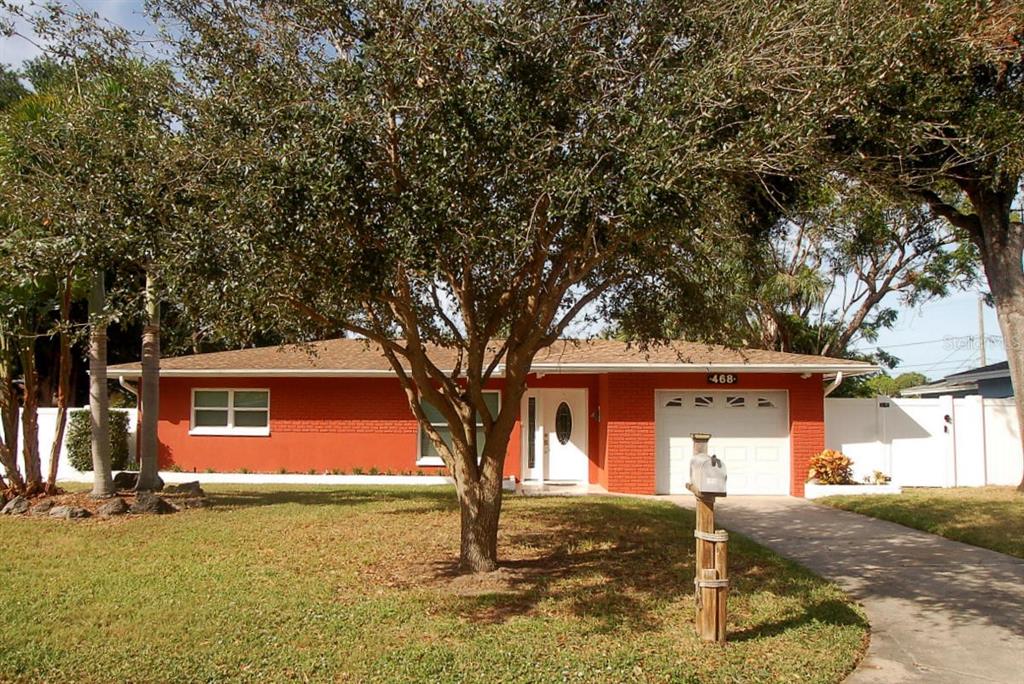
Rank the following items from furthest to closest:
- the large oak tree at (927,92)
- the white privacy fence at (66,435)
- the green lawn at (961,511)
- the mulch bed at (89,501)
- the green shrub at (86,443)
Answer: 1. the white privacy fence at (66,435)
2. the green shrub at (86,443)
3. the mulch bed at (89,501)
4. the green lawn at (961,511)
5. the large oak tree at (927,92)

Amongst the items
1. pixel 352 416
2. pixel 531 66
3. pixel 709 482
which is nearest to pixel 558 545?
pixel 709 482

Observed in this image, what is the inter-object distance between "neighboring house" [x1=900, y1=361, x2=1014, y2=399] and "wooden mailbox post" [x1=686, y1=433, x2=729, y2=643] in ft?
79.1

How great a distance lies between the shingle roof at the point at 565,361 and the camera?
1648 centimetres

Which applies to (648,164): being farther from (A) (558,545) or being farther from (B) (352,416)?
(B) (352,416)

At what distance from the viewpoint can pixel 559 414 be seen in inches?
747

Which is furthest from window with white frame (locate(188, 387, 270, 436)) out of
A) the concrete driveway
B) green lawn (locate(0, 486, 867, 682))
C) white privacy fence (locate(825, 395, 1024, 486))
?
white privacy fence (locate(825, 395, 1024, 486))

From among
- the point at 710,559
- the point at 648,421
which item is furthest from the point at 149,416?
the point at 710,559

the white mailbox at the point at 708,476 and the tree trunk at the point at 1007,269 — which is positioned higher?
the tree trunk at the point at 1007,269

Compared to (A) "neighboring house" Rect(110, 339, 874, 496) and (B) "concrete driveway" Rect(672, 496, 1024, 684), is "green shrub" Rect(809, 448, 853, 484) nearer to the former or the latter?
(A) "neighboring house" Rect(110, 339, 874, 496)

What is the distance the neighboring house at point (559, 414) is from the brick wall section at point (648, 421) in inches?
0.7

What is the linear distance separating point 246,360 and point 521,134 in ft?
46.0

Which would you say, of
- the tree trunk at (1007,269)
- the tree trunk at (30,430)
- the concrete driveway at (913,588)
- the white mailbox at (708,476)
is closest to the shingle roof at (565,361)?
the tree trunk at (1007,269)

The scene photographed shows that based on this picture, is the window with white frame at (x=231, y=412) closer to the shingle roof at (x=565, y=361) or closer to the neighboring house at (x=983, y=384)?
the shingle roof at (x=565, y=361)

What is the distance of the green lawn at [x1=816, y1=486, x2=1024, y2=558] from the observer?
11.9 m
